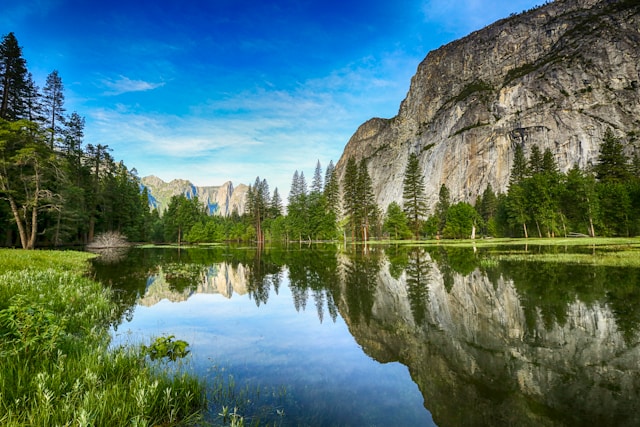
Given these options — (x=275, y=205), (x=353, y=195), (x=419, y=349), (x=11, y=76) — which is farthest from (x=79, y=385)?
(x=275, y=205)

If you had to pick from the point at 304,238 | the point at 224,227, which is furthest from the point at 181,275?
the point at 224,227

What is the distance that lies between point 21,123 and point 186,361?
32940 millimetres

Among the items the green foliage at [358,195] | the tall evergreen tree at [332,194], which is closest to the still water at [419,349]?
the green foliage at [358,195]

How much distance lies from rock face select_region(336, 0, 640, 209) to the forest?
15.8 metres

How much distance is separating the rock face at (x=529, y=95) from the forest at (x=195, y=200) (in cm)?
1582

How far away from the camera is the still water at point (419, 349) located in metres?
4.30

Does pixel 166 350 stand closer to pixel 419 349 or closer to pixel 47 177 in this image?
pixel 419 349

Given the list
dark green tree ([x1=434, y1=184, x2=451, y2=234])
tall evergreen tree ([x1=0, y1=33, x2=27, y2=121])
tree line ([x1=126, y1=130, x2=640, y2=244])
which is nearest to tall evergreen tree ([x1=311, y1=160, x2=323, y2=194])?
tree line ([x1=126, y1=130, x2=640, y2=244])

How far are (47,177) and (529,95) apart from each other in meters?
142

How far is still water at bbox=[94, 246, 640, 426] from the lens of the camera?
4.30 m

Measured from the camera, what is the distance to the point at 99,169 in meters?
58.8

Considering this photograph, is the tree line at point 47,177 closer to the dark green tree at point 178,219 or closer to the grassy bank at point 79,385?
the dark green tree at point 178,219

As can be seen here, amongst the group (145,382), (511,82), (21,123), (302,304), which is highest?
(511,82)

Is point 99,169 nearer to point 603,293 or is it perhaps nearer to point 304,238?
point 304,238
